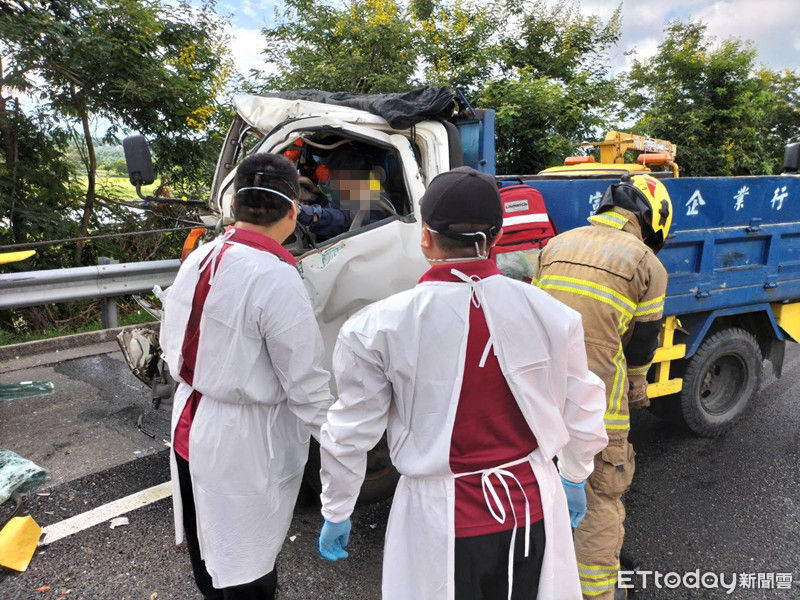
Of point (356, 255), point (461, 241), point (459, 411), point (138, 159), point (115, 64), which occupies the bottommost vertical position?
point (459, 411)

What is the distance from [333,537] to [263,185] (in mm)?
1150

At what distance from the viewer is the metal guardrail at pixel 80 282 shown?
498cm

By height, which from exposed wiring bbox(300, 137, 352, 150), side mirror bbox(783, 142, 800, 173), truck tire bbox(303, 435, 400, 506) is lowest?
truck tire bbox(303, 435, 400, 506)

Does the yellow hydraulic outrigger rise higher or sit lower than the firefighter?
higher

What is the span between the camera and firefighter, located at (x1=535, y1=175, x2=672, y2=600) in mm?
2484

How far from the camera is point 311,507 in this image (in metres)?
3.26

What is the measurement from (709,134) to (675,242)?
37.8 feet

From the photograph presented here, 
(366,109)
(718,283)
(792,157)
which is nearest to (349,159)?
(366,109)

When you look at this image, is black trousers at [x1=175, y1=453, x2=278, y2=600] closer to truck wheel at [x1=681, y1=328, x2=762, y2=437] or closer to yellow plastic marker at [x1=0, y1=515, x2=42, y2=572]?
yellow plastic marker at [x1=0, y1=515, x2=42, y2=572]

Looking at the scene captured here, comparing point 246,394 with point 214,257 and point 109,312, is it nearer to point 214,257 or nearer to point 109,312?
point 214,257

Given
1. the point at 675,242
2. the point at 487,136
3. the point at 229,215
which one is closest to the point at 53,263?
the point at 229,215

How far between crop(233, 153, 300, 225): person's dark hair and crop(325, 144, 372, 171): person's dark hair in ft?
4.40

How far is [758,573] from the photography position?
287 centimetres

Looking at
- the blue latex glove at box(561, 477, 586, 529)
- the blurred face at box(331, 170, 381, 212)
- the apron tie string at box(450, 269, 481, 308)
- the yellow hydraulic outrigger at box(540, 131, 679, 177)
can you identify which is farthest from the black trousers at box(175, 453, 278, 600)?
the yellow hydraulic outrigger at box(540, 131, 679, 177)
